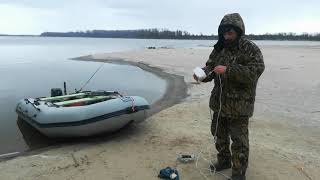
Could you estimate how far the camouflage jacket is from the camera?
4.56m

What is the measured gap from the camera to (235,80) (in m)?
4.65

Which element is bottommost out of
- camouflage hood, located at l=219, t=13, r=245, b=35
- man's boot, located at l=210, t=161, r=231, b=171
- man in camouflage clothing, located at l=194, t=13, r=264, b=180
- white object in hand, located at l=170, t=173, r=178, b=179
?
white object in hand, located at l=170, t=173, r=178, b=179

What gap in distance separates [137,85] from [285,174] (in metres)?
11.6

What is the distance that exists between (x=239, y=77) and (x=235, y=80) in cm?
11

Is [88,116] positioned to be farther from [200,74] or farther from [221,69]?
[221,69]

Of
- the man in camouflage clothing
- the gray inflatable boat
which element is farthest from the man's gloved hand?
the gray inflatable boat

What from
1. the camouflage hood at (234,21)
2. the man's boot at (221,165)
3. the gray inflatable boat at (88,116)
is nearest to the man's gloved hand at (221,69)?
the camouflage hood at (234,21)

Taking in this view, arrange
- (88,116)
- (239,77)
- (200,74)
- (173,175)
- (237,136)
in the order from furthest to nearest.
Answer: (88,116), (173,175), (200,74), (237,136), (239,77)

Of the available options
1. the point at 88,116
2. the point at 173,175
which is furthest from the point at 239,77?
the point at 88,116

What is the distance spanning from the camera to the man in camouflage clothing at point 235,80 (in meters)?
4.59

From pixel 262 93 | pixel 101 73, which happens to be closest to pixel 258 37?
pixel 101 73

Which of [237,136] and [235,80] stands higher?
[235,80]

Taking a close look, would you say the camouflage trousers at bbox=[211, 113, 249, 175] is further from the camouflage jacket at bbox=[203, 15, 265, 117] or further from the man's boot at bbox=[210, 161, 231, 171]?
the man's boot at bbox=[210, 161, 231, 171]

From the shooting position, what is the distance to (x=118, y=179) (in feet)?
17.7
